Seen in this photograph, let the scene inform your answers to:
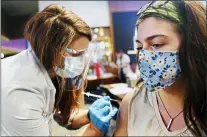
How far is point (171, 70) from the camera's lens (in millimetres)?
733

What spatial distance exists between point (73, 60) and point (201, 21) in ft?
Answer: 1.47

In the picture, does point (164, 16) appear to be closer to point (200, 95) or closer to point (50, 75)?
point (200, 95)

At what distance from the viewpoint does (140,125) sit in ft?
2.91

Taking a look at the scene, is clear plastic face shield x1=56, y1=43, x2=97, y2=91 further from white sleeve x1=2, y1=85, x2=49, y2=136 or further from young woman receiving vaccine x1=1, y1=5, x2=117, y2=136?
white sleeve x1=2, y1=85, x2=49, y2=136

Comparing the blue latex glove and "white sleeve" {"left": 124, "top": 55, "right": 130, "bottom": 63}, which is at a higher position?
"white sleeve" {"left": 124, "top": 55, "right": 130, "bottom": 63}

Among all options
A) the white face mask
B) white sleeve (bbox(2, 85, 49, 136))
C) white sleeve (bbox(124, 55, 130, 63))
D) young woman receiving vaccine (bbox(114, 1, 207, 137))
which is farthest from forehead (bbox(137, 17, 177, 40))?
white sleeve (bbox(2, 85, 49, 136))

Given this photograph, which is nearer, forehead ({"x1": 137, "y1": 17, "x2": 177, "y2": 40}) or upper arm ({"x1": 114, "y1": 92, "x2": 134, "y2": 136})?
forehead ({"x1": 137, "y1": 17, "x2": 177, "y2": 40})

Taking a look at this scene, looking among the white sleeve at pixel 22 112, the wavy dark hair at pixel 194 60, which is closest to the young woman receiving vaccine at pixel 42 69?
the white sleeve at pixel 22 112

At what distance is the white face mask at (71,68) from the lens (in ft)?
2.64

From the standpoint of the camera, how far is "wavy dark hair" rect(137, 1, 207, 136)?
72 cm

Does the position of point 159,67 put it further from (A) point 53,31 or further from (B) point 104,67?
(A) point 53,31

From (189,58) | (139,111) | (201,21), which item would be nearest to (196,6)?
(201,21)

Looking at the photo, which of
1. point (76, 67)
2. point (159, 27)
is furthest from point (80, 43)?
point (159, 27)

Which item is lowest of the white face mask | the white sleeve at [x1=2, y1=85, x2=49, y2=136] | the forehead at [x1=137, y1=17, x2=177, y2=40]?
the white sleeve at [x1=2, y1=85, x2=49, y2=136]
